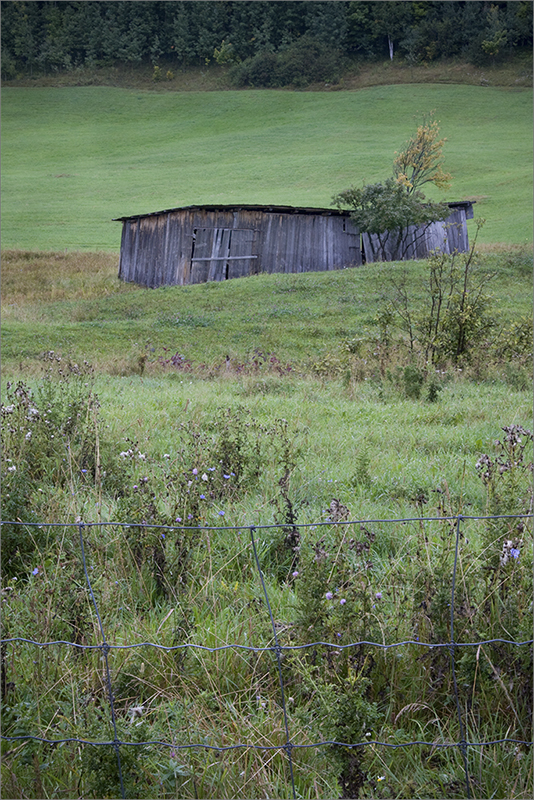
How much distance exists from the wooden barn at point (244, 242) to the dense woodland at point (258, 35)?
70.5 m

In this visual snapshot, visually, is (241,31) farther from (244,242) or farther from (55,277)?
(244,242)

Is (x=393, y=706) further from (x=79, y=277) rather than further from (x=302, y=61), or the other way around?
(x=302, y=61)

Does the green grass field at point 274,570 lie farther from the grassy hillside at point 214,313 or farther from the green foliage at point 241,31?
the green foliage at point 241,31

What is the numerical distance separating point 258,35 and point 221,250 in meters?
79.3

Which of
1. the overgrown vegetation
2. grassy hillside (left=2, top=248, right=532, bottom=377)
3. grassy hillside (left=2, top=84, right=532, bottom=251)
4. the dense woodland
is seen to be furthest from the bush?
the overgrown vegetation

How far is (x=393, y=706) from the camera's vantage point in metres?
2.93

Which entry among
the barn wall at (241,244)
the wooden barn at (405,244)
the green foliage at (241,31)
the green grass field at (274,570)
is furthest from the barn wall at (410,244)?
the green foliage at (241,31)

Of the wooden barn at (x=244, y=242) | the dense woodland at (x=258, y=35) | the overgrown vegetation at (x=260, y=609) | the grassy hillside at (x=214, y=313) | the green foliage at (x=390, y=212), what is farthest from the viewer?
the dense woodland at (x=258, y=35)

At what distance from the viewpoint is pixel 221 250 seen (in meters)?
30.2

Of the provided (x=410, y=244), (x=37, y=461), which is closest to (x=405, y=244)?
(x=410, y=244)

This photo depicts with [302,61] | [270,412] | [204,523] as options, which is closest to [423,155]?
[270,412]

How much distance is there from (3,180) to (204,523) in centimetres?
6601

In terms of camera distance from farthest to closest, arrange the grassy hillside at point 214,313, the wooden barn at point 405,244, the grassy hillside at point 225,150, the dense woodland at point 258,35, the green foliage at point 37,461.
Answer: the dense woodland at point 258,35 → the grassy hillside at point 225,150 → the wooden barn at point 405,244 → the grassy hillside at point 214,313 → the green foliage at point 37,461

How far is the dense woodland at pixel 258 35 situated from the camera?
89.2 m
